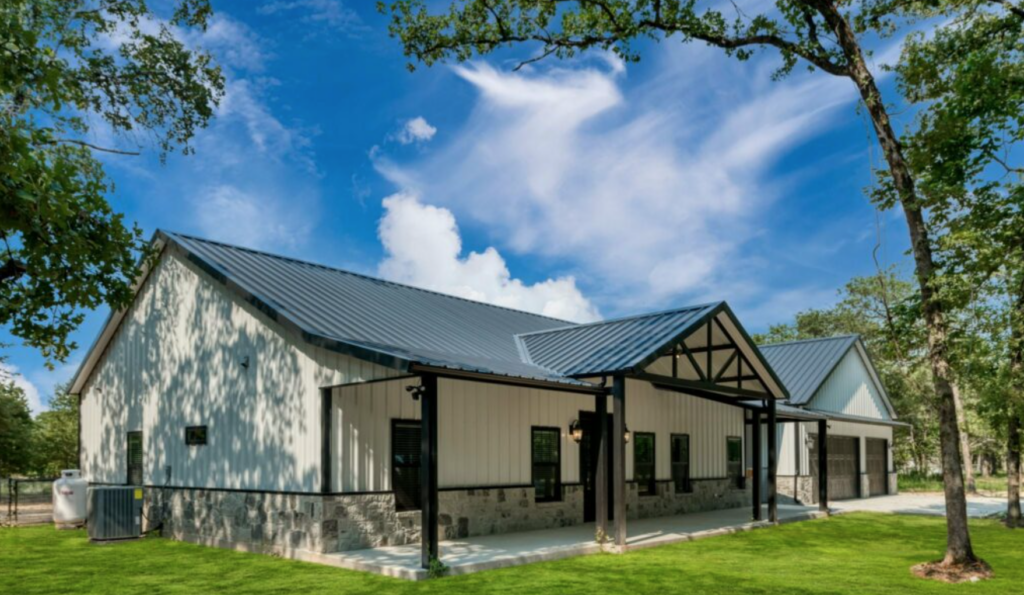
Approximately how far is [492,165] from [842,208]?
15241 mm

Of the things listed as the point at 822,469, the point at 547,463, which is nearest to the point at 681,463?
the point at 822,469

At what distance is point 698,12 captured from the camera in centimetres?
1315

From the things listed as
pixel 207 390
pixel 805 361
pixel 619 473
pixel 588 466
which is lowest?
pixel 588 466

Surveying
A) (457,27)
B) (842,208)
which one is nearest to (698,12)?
(457,27)

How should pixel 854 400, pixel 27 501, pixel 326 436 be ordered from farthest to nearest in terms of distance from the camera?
pixel 854 400 → pixel 27 501 → pixel 326 436

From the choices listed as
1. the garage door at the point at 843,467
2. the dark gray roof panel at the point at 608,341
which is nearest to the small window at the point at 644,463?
the dark gray roof panel at the point at 608,341

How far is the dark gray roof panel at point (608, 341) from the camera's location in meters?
13.1

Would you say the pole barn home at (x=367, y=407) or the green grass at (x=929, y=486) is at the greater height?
the pole barn home at (x=367, y=407)

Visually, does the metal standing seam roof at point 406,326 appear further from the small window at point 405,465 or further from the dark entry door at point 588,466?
the dark entry door at point 588,466

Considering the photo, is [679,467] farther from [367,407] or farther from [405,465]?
[367,407]

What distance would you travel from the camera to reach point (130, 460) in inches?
622

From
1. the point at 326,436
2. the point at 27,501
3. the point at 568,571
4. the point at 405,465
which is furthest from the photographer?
the point at 27,501

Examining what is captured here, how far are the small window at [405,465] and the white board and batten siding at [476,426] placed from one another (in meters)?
0.14

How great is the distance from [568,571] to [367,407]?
398cm
